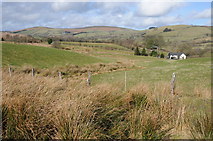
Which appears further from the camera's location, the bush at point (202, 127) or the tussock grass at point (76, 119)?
the bush at point (202, 127)

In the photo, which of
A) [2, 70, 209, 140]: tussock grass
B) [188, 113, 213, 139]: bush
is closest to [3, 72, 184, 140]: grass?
[2, 70, 209, 140]: tussock grass

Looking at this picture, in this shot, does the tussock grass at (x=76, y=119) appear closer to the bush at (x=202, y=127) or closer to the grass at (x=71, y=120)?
the grass at (x=71, y=120)

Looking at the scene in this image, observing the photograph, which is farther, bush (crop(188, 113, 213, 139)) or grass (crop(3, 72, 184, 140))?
bush (crop(188, 113, 213, 139))

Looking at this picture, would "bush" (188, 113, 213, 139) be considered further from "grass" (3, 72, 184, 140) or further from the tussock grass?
"grass" (3, 72, 184, 140)

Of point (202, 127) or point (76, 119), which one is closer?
point (76, 119)

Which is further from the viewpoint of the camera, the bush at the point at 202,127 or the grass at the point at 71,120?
the bush at the point at 202,127

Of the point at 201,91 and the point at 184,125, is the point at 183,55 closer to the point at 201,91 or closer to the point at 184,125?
the point at 201,91

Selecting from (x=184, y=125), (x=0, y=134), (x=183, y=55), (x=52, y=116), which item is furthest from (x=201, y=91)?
(x=183, y=55)

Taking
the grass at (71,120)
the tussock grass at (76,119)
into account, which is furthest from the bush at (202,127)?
the grass at (71,120)

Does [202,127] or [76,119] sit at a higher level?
[76,119]

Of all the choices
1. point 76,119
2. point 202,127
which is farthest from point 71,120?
point 202,127

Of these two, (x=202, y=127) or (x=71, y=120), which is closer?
(x=71, y=120)

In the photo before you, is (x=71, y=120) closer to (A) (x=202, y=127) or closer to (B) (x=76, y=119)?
(B) (x=76, y=119)

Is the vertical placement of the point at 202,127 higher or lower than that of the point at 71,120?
lower
